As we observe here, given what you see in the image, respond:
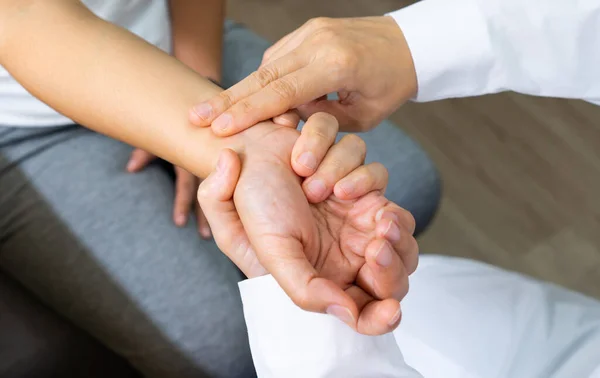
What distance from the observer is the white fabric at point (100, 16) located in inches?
32.6

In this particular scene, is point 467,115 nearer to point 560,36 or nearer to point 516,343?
point 560,36

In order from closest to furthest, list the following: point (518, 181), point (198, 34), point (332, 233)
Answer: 1. point (332, 233)
2. point (198, 34)
3. point (518, 181)

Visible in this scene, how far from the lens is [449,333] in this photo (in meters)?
0.71

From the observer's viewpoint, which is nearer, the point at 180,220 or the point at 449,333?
the point at 449,333

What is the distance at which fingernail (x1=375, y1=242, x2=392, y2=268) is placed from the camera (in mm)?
535

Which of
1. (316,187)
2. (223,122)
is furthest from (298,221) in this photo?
(223,122)

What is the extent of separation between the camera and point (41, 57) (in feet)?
2.39

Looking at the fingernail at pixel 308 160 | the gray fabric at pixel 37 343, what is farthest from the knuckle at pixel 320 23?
the gray fabric at pixel 37 343

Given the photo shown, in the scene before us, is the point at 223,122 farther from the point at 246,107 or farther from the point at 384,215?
the point at 384,215

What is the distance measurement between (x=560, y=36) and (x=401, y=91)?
21 cm

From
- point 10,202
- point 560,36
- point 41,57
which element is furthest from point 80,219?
point 560,36

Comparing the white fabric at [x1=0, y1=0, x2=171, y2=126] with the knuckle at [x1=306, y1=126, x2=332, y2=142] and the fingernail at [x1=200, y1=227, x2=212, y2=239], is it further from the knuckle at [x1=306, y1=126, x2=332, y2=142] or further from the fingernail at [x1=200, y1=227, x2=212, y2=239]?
the knuckle at [x1=306, y1=126, x2=332, y2=142]

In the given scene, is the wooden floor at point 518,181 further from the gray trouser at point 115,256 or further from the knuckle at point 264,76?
the knuckle at point 264,76

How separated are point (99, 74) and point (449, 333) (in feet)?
1.71
